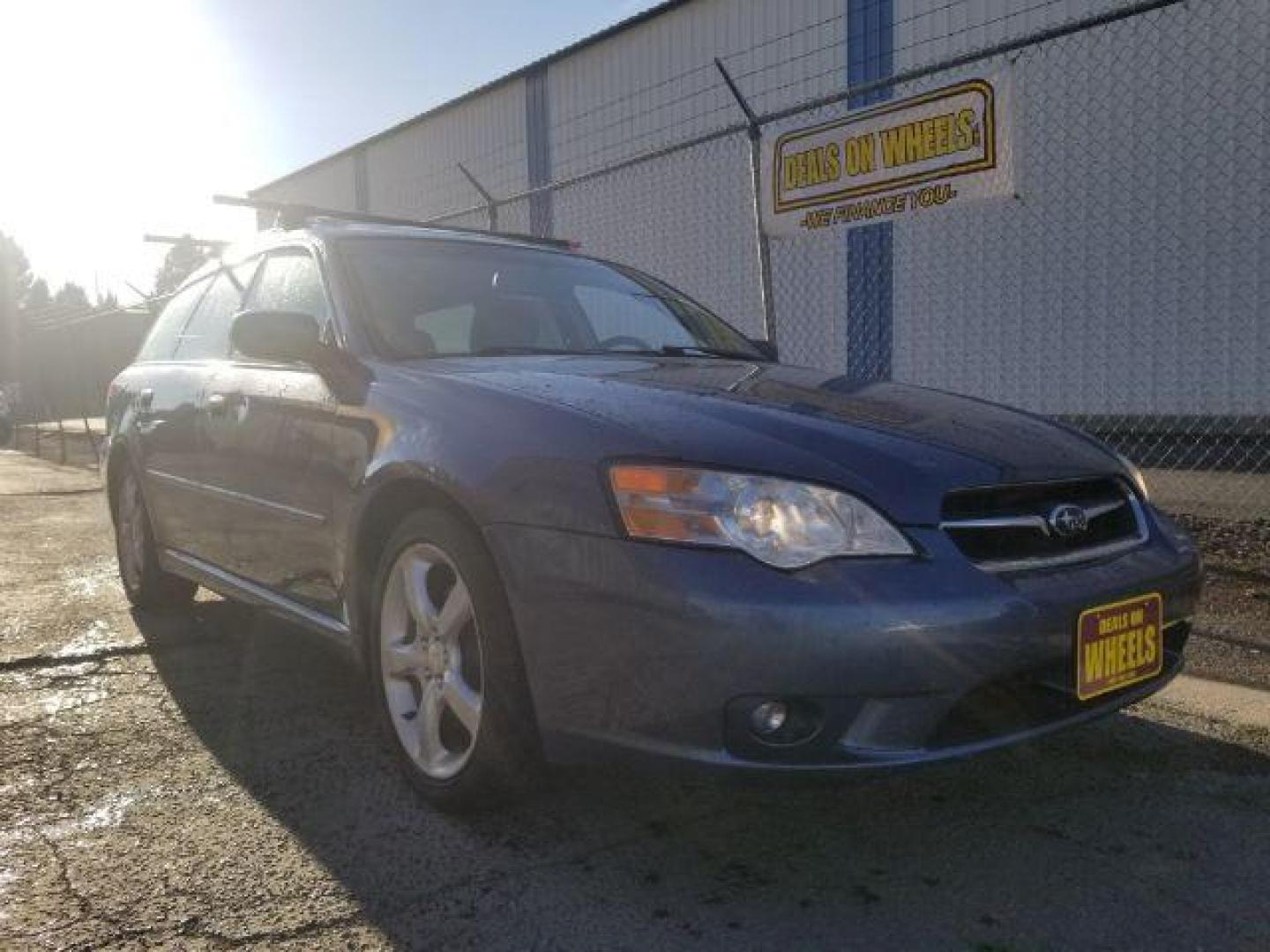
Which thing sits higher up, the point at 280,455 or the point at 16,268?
the point at 16,268

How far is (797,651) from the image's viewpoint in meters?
1.99

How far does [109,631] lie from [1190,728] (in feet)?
13.2

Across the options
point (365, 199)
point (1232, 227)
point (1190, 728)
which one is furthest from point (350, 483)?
point (365, 199)

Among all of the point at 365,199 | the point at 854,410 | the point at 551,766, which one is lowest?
the point at 551,766

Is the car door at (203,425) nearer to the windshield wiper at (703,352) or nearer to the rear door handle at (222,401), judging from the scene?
the rear door handle at (222,401)

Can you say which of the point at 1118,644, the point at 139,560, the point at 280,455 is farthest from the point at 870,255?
the point at 1118,644

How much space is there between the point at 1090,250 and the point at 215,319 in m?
8.01

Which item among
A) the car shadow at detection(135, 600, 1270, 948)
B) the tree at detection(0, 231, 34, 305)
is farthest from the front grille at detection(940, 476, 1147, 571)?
the tree at detection(0, 231, 34, 305)

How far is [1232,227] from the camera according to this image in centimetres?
884

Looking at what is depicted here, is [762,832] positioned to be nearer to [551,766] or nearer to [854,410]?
[551,766]

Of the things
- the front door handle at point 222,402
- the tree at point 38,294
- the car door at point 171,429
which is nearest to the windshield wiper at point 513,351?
the front door handle at point 222,402

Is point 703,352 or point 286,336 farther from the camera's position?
point 703,352

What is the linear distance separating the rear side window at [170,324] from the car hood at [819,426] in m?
2.19

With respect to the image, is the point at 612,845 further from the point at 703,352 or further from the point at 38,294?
the point at 38,294
